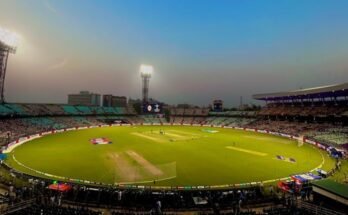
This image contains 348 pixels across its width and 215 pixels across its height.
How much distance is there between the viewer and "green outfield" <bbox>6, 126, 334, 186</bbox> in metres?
29.3

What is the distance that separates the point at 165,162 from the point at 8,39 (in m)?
55.4

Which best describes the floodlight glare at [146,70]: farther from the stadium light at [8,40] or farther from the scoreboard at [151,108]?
the stadium light at [8,40]

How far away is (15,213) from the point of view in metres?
15.1

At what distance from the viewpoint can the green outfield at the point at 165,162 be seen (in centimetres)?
2927

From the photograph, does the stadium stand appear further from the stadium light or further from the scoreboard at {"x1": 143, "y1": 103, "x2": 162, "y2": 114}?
the stadium light

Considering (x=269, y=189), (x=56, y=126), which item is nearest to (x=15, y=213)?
(x=269, y=189)

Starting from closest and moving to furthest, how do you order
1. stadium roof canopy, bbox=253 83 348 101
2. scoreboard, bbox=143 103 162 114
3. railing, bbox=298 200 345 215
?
railing, bbox=298 200 345 215, stadium roof canopy, bbox=253 83 348 101, scoreboard, bbox=143 103 162 114

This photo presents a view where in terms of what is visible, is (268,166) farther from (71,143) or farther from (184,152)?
(71,143)

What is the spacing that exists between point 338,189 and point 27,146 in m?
49.7

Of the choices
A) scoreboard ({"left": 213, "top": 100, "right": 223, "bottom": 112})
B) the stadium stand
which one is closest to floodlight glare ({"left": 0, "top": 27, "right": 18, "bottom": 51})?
the stadium stand

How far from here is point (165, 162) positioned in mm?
37250

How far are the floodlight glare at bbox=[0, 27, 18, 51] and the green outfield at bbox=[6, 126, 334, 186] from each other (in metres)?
30.6

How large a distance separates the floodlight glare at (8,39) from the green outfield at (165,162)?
100 ft

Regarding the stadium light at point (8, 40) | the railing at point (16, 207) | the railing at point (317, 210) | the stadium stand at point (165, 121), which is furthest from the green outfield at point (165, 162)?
the stadium light at point (8, 40)
